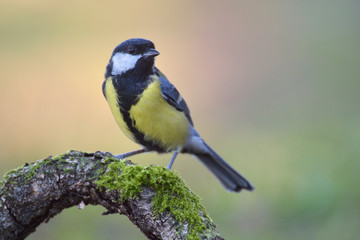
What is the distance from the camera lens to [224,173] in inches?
159

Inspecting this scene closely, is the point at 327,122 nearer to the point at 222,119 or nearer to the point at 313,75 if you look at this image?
the point at 222,119

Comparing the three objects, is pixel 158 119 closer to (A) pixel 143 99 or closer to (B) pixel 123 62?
(A) pixel 143 99

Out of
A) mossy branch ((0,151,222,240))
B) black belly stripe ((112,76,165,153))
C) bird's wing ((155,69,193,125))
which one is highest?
bird's wing ((155,69,193,125))

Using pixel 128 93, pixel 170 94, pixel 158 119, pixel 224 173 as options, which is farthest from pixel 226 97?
pixel 128 93

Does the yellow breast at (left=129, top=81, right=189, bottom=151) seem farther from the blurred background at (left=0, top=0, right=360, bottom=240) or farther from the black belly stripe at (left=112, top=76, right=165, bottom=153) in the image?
the blurred background at (left=0, top=0, right=360, bottom=240)

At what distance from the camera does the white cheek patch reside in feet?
10.7

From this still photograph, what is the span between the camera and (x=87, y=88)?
6.99 meters

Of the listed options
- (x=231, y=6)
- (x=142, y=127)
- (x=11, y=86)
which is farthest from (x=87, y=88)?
(x=231, y=6)

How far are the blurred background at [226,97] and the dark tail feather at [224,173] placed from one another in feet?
2.93

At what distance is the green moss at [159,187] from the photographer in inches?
82.0

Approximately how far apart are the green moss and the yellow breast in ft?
3.24

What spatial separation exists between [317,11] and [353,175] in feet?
24.0

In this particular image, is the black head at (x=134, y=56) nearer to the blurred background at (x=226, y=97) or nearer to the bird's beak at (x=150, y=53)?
the bird's beak at (x=150, y=53)

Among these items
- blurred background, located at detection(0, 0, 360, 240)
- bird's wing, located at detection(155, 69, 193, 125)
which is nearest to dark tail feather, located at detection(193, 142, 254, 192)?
bird's wing, located at detection(155, 69, 193, 125)
